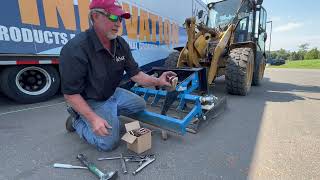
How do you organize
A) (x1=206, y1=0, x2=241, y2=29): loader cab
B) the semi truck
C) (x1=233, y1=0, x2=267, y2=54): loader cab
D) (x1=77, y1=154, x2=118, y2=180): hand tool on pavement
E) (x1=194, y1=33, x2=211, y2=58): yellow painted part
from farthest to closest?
(x1=206, y1=0, x2=241, y2=29): loader cab → (x1=233, y1=0, x2=267, y2=54): loader cab → (x1=194, y1=33, x2=211, y2=58): yellow painted part → the semi truck → (x1=77, y1=154, x2=118, y2=180): hand tool on pavement

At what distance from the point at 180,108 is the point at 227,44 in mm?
2494

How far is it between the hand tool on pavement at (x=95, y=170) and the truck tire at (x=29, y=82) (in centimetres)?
276

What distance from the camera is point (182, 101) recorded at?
118 inches

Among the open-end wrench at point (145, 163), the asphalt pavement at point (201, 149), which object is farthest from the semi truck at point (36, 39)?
the open-end wrench at point (145, 163)

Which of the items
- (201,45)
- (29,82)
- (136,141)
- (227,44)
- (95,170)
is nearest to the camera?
(95,170)

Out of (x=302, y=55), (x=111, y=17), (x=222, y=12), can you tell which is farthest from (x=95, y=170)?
(x=302, y=55)

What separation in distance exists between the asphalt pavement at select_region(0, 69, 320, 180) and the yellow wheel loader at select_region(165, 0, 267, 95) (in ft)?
3.91

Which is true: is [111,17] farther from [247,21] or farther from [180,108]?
[247,21]

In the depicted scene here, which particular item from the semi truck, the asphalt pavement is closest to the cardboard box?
the asphalt pavement

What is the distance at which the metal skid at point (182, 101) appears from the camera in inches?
92.3

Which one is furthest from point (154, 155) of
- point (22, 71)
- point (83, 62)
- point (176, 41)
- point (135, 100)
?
point (176, 41)

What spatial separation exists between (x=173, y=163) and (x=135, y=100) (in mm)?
920

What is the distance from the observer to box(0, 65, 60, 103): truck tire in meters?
3.78

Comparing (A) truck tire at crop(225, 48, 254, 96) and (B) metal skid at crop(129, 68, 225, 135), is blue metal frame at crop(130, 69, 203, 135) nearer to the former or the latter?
(B) metal skid at crop(129, 68, 225, 135)
